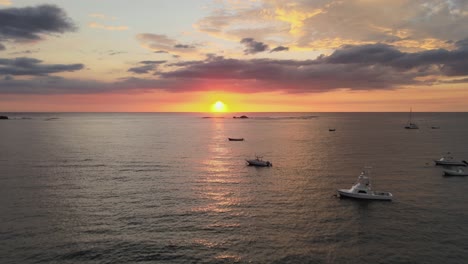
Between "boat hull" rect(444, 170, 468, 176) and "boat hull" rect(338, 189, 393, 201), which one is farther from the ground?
"boat hull" rect(444, 170, 468, 176)

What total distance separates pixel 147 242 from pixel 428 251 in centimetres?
4031

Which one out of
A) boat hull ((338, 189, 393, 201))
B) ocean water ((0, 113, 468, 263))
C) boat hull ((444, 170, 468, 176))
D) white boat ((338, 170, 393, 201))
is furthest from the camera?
boat hull ((444, 170, 468, 176))

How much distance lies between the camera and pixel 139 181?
289 ft

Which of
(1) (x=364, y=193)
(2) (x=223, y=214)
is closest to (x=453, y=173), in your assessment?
(1) (x=364, y=193)

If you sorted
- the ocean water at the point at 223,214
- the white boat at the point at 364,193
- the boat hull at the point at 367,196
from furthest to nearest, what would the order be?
the white boat at the point at 364,193 < the boat hull at the point at 367,196 < the ocean water at the point at 223,214

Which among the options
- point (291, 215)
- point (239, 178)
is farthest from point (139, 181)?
point (291, 215)

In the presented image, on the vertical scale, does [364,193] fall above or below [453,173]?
below


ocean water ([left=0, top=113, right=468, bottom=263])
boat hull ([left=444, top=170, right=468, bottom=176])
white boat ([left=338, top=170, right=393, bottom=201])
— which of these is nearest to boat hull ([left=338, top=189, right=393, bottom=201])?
white boat ([left=338, top=170, right=393, bottom=201])

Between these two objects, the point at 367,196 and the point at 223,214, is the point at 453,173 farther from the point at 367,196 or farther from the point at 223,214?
the point at 223,214

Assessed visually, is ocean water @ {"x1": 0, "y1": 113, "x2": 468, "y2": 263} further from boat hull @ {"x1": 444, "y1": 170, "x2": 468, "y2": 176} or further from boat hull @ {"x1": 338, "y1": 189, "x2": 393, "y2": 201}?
boat hull @ {"x1": 444, "y1": 170, "x2": 468, "y2": 176}

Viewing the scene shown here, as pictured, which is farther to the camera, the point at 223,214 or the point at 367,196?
the point at 367,196

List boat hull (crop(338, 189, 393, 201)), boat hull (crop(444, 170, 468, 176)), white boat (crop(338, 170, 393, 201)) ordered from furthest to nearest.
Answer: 1. boat hull (crop(444, 170, 468, 176))
2. white boat (crop(338, 170, 393, 201))
3. boat hull (crop(338, 189, 393, 201))

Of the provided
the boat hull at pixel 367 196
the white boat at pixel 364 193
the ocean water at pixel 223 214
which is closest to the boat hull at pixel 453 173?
the ocean water at pixel 223 214

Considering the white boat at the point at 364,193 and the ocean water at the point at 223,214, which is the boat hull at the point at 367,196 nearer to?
the white boat at the point at 364,193
